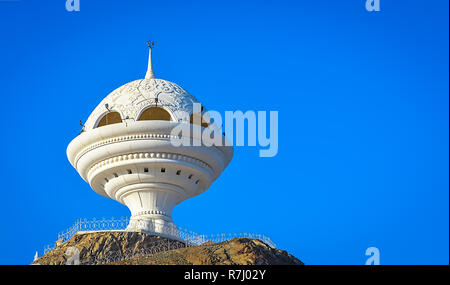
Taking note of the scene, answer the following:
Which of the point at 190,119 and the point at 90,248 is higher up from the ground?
the point at 190,119

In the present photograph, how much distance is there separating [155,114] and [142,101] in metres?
1.20

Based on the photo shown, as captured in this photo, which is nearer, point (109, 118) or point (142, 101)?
point (142, 101)

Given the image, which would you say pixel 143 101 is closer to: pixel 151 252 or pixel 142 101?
pixel 142 101

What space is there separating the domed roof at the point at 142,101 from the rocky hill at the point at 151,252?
764cm

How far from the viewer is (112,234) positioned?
168 ft

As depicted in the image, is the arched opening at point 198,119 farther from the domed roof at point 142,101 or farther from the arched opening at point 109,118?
the arched opening at point 109,118

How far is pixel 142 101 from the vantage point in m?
55.9

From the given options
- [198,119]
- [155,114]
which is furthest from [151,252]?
[198,119]

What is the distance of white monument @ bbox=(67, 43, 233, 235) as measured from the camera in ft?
178

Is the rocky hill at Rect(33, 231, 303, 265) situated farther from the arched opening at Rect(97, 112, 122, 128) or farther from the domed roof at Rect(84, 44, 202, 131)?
the arched opening at Rect(97, 112, 122, 128)
